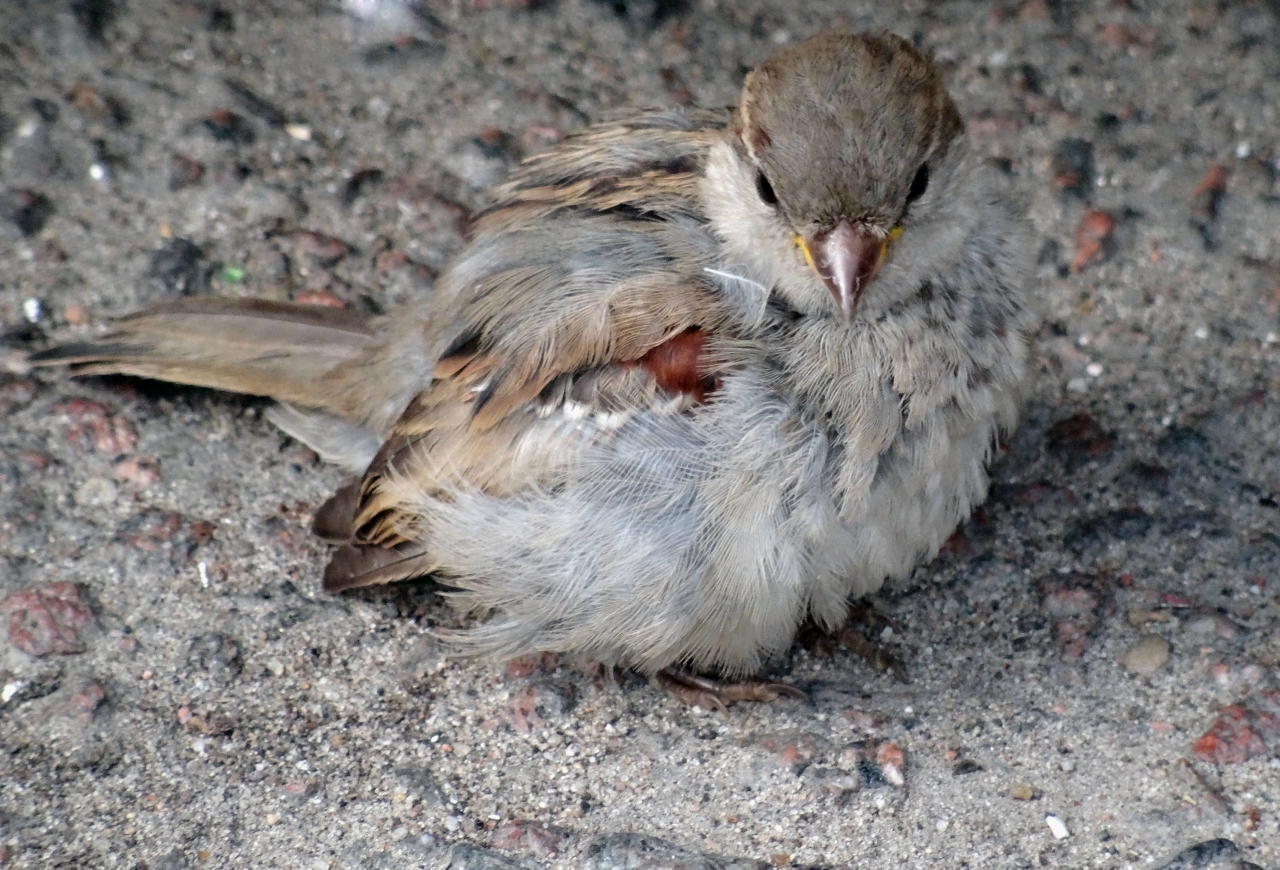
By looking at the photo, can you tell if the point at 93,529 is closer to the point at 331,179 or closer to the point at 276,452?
the point at 276,452

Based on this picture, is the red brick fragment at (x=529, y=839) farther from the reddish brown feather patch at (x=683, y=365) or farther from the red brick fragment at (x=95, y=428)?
the red brick fragment at (x=95, y=428)

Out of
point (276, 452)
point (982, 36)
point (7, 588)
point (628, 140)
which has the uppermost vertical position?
point (982, 36)

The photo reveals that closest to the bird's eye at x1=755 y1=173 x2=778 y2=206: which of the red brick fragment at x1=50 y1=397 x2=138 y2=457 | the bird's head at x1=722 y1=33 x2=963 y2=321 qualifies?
the bird's head at x1=722 y1=33 x2=963 y2=321

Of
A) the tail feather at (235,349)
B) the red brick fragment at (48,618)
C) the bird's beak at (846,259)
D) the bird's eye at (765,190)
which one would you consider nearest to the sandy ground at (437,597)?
the red brick fragment at (48,618)

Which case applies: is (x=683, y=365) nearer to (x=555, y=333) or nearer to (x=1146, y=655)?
(x=555, y=333)

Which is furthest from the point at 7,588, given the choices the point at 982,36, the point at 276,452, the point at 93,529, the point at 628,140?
the point at 982,36

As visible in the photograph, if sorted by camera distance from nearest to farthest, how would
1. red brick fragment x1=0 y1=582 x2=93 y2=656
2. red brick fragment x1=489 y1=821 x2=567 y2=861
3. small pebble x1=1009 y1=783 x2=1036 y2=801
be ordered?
1. red brick fragment x1=489 y1=821 x2=567 y2=861
2. small pebble x1=1009 y1=783 x2=1036 y2=801
3. red brick fragment x1=0 y1=582 x2=93 y2=656

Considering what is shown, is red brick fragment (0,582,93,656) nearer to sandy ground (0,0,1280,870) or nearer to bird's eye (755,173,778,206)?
sandy ground (0,0,1280,870)
